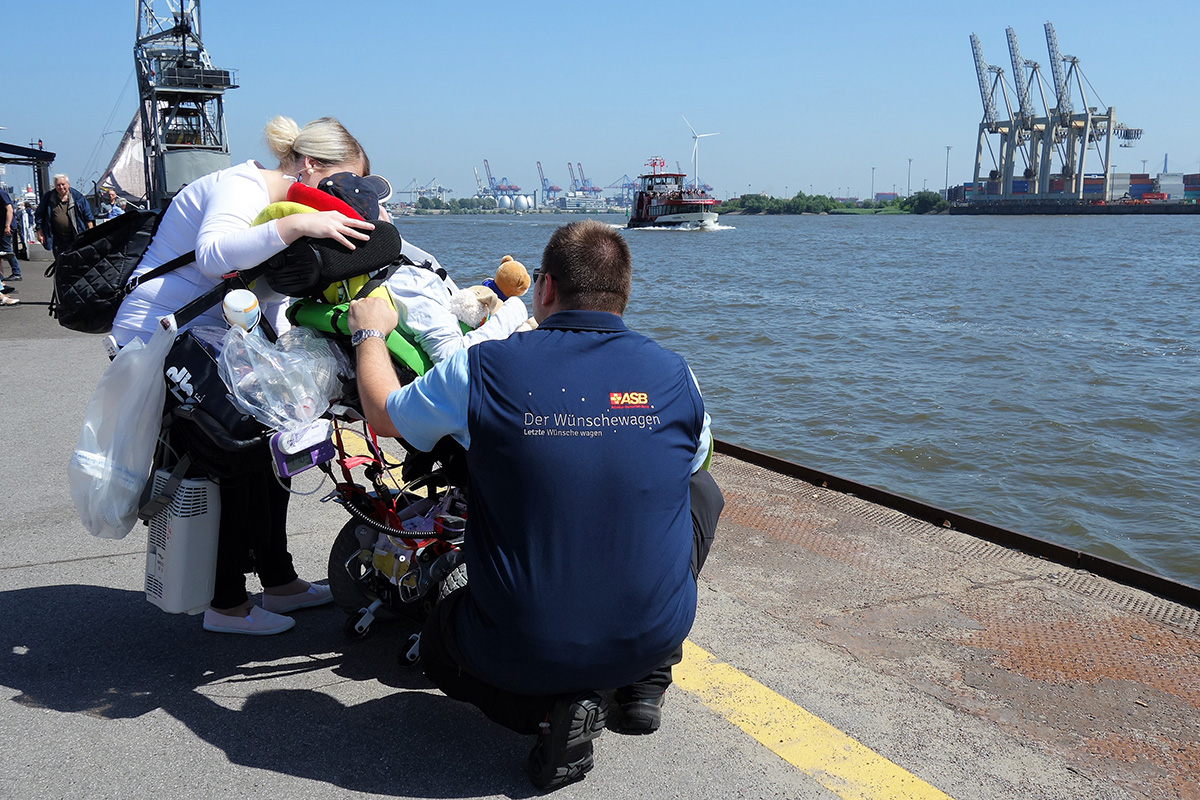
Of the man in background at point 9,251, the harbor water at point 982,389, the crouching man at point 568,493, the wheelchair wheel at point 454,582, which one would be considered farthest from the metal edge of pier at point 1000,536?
the man in background at point 9,251

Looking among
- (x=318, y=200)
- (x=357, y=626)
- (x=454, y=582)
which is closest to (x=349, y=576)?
(x=357, y=626)

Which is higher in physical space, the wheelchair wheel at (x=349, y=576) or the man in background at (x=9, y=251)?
the man in background at (x=9, y=251)

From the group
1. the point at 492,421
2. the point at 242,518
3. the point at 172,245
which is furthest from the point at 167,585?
the point at 492,421

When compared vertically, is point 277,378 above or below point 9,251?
below

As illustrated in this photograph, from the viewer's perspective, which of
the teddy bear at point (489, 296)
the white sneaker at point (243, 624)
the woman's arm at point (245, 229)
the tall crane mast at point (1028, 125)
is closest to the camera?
the woman's arm at point (245, 229)

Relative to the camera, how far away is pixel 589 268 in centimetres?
231

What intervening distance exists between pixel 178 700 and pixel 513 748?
1050 mm

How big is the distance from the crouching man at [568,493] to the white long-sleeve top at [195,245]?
Answer: 780 mm

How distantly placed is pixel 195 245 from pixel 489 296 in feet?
3.03

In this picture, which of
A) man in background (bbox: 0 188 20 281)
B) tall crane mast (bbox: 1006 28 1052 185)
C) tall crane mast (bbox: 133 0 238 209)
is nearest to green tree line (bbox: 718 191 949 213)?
tall crane mast (bbox: 1006 28 1052 185)

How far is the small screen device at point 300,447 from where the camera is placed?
248 centimetres

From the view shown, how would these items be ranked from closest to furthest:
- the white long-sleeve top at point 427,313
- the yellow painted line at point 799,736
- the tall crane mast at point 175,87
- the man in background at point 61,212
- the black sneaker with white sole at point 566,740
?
the black sneaker with white sole at point 566,740
the yellow painted line at point 799,736
the white long-sleeve top at point 427,313
the man in background at point 61,212
the tall crane mast at point 175,87

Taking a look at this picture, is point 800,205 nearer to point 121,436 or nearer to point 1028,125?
point 1028,125

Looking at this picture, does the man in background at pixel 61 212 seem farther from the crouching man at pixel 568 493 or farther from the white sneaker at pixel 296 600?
the crouching man at pixel 568 493
